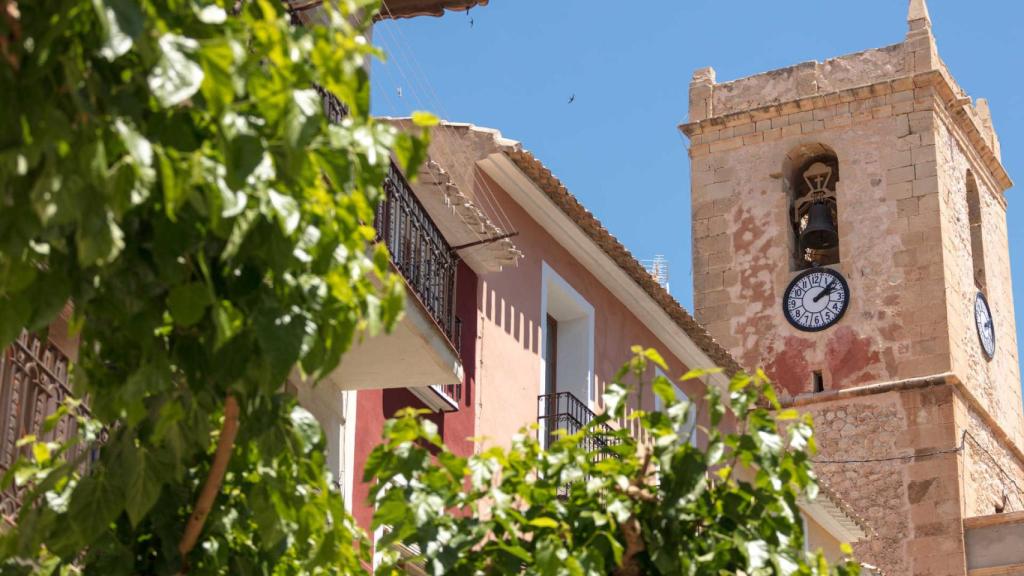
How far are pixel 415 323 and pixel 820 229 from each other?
1990cm

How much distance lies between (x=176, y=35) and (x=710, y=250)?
2746 cm

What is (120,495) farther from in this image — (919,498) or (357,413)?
(919,498)

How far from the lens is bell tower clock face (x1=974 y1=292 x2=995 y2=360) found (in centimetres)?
3089

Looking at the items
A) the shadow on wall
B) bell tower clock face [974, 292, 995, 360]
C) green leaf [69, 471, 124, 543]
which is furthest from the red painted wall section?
bell tower clock face [974, 292, 995, 360]

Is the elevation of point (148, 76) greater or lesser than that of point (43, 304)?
greater

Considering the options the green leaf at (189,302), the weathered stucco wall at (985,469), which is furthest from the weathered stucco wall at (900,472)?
the green leaf at (189,302)

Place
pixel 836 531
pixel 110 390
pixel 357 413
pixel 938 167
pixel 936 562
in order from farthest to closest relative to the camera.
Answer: pixel 938 167, pixel 936 562, pixel 836 531, pixel 357 413, pixel 110 390

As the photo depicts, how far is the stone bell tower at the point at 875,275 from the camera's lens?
28344 mm

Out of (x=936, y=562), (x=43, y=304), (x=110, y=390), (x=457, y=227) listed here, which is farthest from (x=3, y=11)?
(x=936, y=562)

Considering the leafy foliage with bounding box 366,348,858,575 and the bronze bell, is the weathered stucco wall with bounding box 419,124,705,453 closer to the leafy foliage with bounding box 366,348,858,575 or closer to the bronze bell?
the leafy foliage with bounding box 366,348,858,575

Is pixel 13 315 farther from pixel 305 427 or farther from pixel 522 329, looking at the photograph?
pixel 522 329

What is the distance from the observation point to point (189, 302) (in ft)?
15.2

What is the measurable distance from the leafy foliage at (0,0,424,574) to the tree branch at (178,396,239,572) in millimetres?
46

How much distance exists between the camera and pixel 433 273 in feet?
41.7
